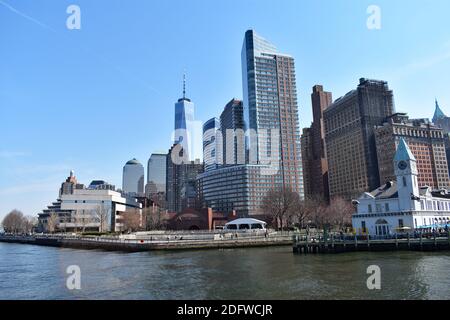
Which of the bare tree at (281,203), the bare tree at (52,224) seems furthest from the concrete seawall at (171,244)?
the bare tree at (52,224)

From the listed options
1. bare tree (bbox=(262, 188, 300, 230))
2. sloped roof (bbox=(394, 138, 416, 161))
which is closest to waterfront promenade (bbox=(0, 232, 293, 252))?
sloped roof (bbox=(394, 138, 416, 161))

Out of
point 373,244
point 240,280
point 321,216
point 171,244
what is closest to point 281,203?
point 321,216

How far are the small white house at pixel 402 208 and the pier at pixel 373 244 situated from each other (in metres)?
5.19

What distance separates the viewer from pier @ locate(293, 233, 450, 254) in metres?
58.0

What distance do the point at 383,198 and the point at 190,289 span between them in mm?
55093

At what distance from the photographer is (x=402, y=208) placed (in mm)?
68875

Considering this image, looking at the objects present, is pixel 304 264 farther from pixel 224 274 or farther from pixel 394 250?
pixel 394 250

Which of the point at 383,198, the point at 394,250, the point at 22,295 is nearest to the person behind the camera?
the point at 22,295

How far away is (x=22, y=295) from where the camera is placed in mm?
31984

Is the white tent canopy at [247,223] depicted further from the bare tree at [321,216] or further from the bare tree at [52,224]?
the bare tree at [52,224]

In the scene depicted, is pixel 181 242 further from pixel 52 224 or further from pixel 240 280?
pixel 52 224
